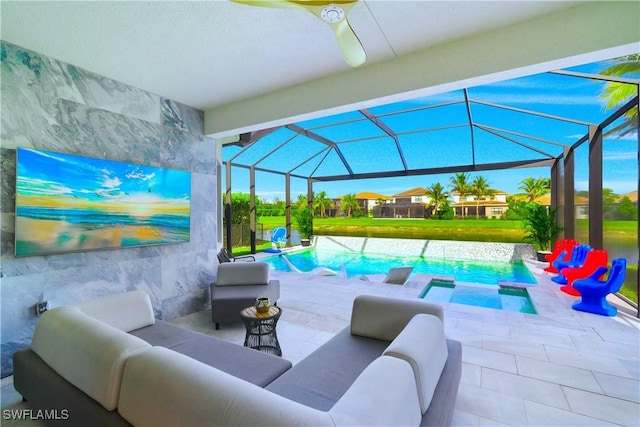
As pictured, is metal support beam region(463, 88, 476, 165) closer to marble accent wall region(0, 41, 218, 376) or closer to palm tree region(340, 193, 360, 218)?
marble accent wall region(0, 41, 218, 376)

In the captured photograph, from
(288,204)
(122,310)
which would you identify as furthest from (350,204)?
(122,310)

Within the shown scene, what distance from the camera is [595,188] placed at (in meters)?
4.98

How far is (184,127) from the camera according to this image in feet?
12.8

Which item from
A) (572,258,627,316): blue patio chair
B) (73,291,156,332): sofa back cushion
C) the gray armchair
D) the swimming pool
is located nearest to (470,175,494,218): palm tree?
the swimming pool

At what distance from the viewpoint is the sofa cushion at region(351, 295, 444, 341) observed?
2170mm

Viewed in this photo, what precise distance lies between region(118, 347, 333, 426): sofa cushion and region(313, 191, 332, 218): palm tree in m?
11.4

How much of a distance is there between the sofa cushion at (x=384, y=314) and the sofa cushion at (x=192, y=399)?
4.51ft

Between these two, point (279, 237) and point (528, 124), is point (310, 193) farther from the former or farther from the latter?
point (528, 124)

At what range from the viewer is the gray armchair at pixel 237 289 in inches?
132

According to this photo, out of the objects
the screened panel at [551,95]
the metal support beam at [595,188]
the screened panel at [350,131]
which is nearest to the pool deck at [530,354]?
the metal support beam at [595,188]

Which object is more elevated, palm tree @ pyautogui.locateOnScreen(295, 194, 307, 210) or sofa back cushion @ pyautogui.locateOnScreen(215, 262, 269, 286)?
palm tree @ pyautogui.locateOnScreen(295, 194, 307, 210)

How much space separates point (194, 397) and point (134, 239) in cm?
282

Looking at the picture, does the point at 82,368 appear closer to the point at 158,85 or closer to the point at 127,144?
the point at 127,144

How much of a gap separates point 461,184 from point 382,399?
37.4ft
